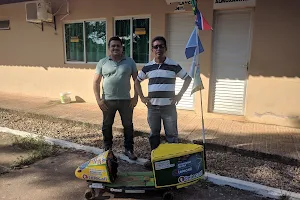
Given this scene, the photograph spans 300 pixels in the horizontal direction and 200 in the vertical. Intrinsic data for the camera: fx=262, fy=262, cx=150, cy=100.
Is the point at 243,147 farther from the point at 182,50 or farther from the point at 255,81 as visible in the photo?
the point at 182,50

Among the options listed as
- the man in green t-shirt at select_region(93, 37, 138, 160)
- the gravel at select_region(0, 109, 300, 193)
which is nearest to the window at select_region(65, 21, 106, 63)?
the gravel at select_region(0, 109, 300, 193)

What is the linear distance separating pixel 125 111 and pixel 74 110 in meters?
3.45

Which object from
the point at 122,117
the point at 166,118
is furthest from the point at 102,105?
the point at 166,118

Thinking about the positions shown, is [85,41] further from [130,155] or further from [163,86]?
[163,86]

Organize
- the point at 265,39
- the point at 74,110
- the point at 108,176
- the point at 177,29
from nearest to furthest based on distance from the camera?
the point at 108,176
the point at 265,39
the point at 177,29
the point at 74,110

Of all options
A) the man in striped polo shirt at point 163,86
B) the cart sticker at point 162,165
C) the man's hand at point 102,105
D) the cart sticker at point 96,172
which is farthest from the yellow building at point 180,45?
the cart sticker at point 96,172

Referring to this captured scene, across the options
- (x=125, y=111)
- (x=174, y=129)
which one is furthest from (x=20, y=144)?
(x=174, y=129)

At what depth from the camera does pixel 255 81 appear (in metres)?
5.65

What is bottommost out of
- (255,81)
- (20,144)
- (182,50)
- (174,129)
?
(20,144)

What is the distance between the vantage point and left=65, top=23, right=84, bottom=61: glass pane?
795 cm

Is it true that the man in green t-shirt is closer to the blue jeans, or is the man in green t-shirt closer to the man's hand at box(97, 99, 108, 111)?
the man's hand at box(97, 99, 108, 111)

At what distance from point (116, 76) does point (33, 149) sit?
Answer: 2.13 metres

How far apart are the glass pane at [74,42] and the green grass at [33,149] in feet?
12.2

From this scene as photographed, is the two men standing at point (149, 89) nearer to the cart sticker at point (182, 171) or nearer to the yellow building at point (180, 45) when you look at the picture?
the cart sticker at point (182, 171)
